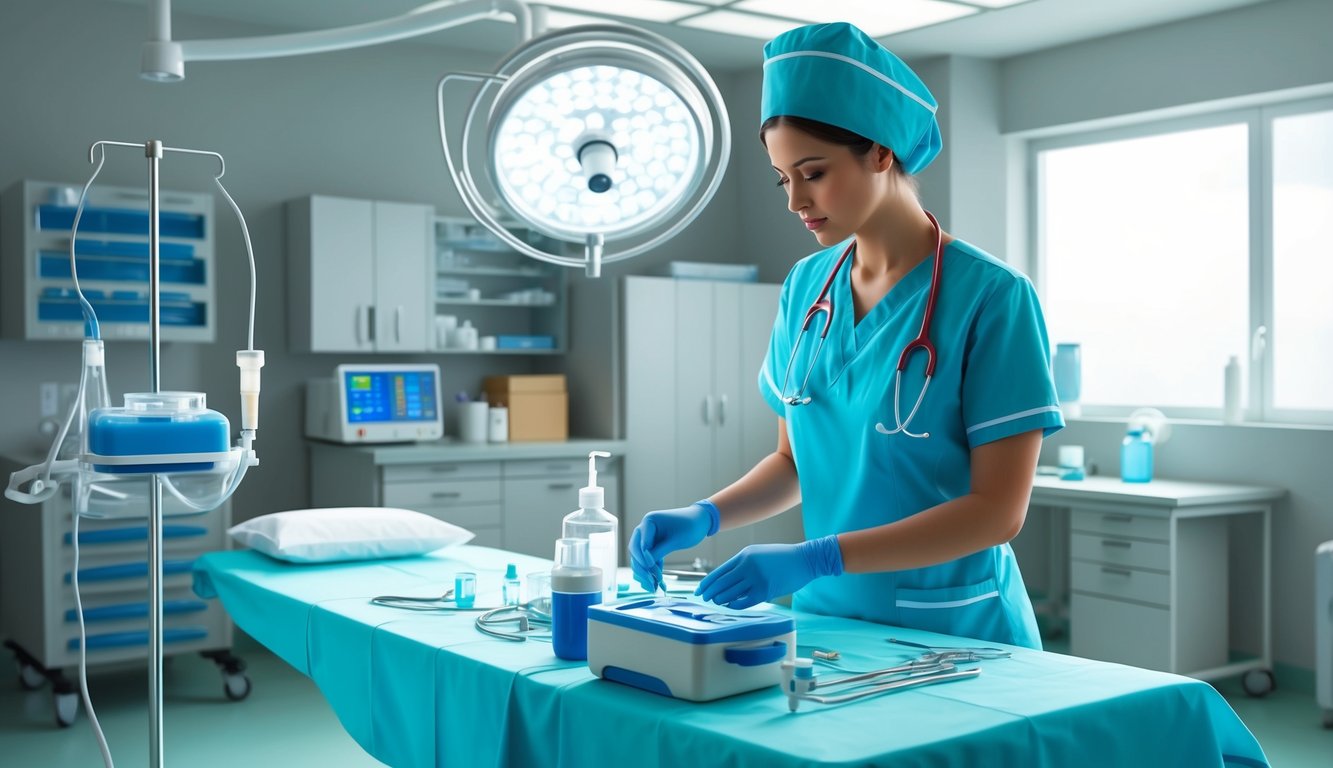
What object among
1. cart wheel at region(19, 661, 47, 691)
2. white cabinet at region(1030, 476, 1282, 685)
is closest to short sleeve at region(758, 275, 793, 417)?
white cabinet at region(1030, 476, 1282, 685)

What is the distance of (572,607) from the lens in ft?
5.41

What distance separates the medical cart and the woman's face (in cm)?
307

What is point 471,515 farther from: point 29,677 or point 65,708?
point 29,677

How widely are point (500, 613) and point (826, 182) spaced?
87cm

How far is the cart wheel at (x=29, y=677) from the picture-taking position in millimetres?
4445

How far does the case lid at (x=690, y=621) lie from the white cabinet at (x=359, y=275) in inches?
143

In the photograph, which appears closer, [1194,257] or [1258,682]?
[1258,682]

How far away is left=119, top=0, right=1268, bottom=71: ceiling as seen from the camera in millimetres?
4719

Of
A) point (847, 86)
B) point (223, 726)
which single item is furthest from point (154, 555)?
point (223, 726)

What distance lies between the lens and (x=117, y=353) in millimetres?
4832

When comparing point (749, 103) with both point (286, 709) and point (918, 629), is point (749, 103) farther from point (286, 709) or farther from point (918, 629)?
point (918, 629)

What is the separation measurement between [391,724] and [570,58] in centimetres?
105

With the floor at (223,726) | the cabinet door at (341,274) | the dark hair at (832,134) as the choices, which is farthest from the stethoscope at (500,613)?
the cabinet door at (341,274)

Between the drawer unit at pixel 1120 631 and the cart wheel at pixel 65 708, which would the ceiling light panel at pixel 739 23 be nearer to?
the drawer unit at pixel 1120 631
